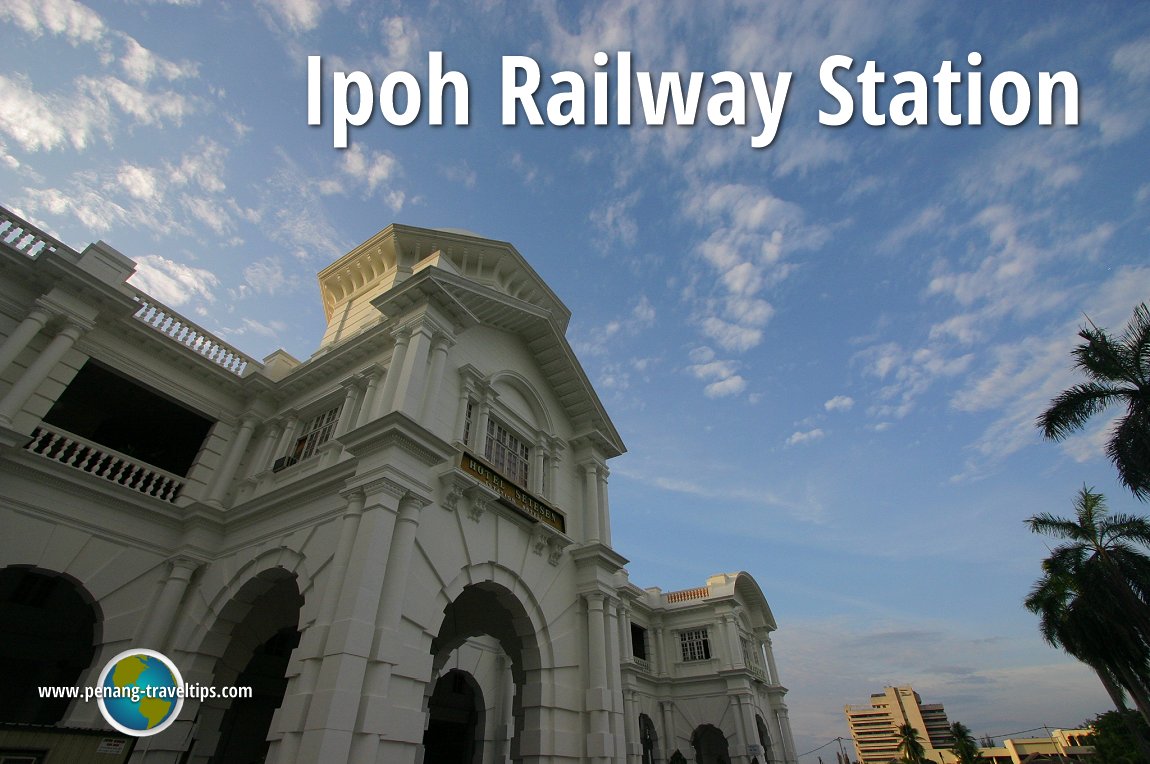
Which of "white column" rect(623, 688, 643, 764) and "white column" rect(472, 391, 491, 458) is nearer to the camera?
"white column" rect(472, 391, 491, 458)

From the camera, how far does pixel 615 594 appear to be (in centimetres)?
1530

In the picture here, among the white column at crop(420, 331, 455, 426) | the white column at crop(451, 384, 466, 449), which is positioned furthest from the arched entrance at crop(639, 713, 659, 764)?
the white column at crop(420, 331, 455, 426)

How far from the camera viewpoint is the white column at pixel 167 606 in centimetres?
1210

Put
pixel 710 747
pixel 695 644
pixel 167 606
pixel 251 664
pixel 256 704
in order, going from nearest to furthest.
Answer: pixel 167 606
pixel 251 664
pixel 256 704
pixel 695 644
pixel 710 747

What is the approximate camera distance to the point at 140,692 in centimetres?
1105

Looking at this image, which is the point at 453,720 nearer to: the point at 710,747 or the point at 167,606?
the point at 167,606

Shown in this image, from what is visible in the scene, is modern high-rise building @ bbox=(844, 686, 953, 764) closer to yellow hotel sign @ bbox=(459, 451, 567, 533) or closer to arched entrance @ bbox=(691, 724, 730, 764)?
arched entrance @ bbox=(691, 724, 730, 764)

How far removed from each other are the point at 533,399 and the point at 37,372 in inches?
461

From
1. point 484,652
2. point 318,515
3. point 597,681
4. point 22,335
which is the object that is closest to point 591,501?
point 597,681

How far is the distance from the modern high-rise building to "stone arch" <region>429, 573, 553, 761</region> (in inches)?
5393

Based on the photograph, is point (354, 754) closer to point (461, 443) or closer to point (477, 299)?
point (461, 443)

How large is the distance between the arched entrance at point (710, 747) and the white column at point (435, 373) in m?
29.4

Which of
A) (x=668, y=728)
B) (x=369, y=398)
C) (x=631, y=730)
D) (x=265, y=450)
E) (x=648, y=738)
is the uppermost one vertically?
(x=265, y=450)

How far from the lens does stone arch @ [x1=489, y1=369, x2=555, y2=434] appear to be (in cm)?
1647
